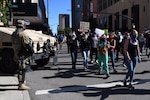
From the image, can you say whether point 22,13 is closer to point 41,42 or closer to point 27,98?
point 41,42

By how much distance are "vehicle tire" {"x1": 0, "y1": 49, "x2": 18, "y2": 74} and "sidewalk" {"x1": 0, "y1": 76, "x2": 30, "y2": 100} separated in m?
1.65

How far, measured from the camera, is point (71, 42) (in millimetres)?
16109

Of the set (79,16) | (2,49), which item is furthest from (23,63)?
(79,16)

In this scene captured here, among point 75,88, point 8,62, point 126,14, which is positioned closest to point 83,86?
point 75,88

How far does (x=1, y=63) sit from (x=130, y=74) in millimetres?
5707

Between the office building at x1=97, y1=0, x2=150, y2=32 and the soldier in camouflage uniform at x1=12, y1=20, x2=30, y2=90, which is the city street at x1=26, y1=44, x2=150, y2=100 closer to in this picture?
the soldier in camouflage uniform at x1=12, y1=20, x2=30, y2=90

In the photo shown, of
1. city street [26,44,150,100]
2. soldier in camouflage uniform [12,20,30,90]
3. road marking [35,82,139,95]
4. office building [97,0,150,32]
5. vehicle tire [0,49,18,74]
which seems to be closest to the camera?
city street [26,44,150,100]

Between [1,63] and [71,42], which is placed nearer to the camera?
[1,63]

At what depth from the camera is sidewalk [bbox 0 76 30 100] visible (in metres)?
9.41

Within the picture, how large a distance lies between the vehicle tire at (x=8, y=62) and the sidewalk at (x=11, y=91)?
1645 mm

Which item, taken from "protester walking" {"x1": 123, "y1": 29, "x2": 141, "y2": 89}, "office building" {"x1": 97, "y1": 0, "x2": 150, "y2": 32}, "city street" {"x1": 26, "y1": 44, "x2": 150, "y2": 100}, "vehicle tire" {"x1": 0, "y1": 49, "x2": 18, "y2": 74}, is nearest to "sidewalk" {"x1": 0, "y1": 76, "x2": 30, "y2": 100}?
"city street" {"x1": 26, "y1": 44, "x2": 150, "y2": 100}

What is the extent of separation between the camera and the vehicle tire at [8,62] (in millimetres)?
14203

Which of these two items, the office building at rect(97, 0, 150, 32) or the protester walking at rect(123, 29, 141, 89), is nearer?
the protester walking at rect(123, 29, 141, 89)

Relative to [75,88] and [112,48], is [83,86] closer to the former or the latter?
[75,88]
